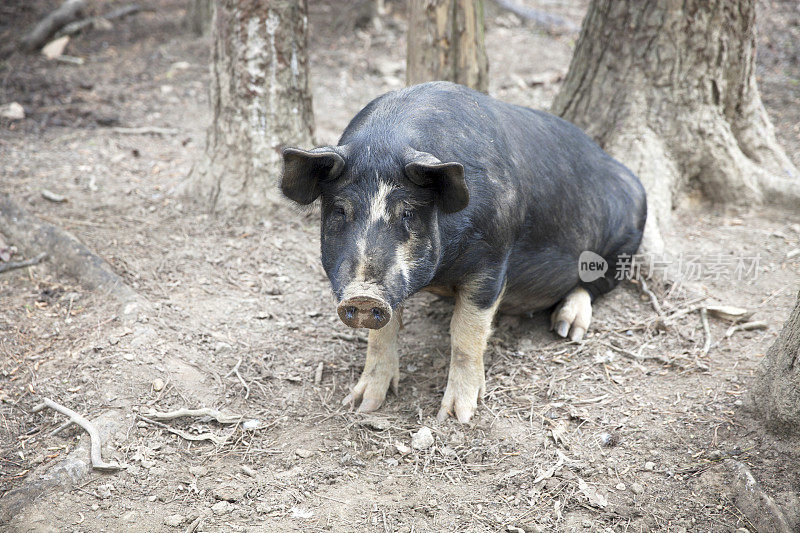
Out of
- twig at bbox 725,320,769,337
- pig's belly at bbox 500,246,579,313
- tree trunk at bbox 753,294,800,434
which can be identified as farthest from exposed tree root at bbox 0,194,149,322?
twig at bbox 725,320,769,337

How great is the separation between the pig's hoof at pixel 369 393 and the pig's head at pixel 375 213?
2.92 feet

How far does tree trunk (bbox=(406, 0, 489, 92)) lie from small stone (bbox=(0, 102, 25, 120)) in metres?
4.69

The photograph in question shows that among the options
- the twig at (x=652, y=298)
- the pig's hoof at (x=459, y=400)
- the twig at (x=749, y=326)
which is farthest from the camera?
the twig at (x=652, y=298)

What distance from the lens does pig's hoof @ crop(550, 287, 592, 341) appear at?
4.63 m

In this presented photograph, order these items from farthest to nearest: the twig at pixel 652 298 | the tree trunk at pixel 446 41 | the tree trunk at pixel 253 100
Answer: the tree trunk at pixel 446 41, the tree trunk at pixel 253 100, the twig at pixel 652 298

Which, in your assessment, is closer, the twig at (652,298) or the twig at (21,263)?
the twig at (652,298)

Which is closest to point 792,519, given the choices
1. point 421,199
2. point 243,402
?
point 421,199

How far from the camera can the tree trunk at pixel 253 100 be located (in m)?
5.37

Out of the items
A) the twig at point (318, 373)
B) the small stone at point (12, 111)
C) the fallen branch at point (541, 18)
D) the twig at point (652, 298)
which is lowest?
the twig at point (318, 373)

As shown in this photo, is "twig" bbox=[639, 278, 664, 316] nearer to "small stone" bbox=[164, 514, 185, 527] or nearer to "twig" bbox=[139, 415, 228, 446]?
"twig" bbox=[139, 415, 228, 446]

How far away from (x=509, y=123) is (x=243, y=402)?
7.55 ft

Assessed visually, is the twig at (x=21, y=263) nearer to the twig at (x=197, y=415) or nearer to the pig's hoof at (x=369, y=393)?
the twig at (x=197, y=415)

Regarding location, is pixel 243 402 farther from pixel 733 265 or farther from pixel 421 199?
pixel 733 265

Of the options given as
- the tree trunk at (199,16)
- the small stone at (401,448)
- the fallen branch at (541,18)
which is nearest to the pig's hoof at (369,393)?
the small stone at (401,448)
